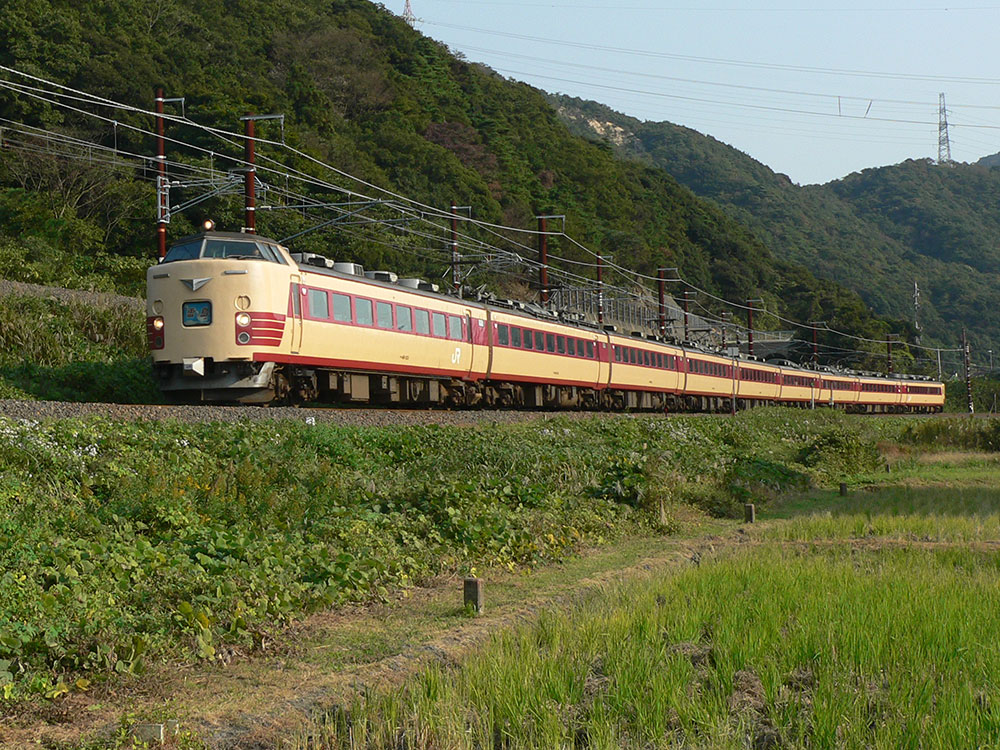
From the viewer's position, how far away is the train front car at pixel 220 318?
56.6 ft

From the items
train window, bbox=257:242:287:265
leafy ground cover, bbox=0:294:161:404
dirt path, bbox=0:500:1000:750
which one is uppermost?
train window, bbox=257:242:287:265

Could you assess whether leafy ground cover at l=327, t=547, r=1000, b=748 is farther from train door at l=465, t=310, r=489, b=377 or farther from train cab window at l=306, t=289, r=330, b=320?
train door at l=465, t=310, r=489, b=377

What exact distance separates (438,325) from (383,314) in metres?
2.72

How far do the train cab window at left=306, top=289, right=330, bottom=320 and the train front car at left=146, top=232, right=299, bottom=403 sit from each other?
2.15 feet

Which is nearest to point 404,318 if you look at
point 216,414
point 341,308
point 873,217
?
point 341,308

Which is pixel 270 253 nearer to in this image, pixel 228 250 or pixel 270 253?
pixel 270 253

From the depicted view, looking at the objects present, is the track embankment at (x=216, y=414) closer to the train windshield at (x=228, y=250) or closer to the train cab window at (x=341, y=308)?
the train cab window at (x=341, y=308)

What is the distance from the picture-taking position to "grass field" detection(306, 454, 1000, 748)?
17.5ft

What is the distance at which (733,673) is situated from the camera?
6.22 meters

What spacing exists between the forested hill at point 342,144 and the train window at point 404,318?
1153cm

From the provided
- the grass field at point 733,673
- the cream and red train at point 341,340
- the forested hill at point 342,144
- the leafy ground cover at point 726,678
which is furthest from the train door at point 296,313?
the forested hill at point 342,144

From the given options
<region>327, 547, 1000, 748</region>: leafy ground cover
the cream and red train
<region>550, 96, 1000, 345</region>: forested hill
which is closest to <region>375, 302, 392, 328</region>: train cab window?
the cream and red train

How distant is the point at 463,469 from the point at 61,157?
109ft

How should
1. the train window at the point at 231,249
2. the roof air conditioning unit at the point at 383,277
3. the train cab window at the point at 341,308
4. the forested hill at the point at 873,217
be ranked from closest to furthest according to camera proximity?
the train window at the point at 231,249 → the train cab window at the point at 341,308 → the roof air conditioning unit at the point at 383,277 → the forested hill at the point at 873,217
